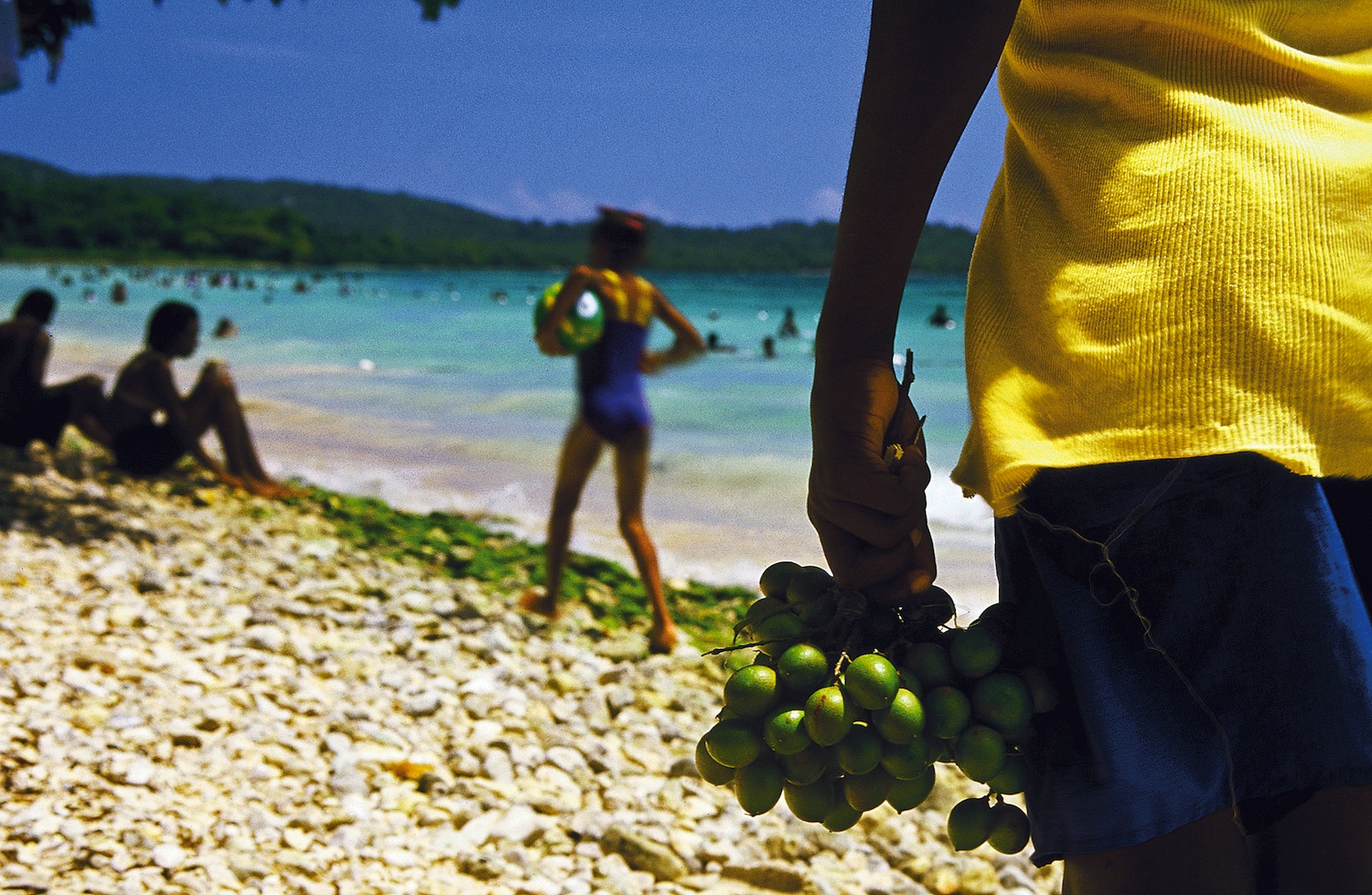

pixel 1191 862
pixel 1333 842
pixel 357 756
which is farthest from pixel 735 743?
pixel 357 756

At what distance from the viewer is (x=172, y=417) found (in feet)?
23.6

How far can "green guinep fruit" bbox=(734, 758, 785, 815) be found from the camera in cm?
116

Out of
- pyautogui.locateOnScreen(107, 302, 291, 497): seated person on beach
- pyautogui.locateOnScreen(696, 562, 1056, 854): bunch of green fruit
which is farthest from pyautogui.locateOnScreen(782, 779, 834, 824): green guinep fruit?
pyautogui.locateOnScreen(107, 302, 291, 497): seated person on beach

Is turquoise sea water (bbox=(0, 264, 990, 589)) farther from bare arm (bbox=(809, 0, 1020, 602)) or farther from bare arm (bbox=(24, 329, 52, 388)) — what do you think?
bare arm (bbox=(809, 0, 1020, 602))

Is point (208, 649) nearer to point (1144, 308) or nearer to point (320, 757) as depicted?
point (320, 757)

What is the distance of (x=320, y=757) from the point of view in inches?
126

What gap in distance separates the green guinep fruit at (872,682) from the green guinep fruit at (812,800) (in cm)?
12

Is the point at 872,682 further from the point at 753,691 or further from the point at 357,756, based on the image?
the point at 357,756

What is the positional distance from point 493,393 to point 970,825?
51.3ft

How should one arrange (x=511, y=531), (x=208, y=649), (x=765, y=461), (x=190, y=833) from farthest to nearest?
(x=765, y=461) < (x=511, y=531) < (x=208, y=649) < (x=190, y=833)

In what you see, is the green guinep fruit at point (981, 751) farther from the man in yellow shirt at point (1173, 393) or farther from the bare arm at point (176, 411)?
the bare arm at point (176, 411)

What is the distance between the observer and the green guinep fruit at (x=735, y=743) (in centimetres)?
115

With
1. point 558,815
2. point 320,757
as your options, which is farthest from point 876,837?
point 320,757

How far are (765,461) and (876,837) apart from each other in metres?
7.80
